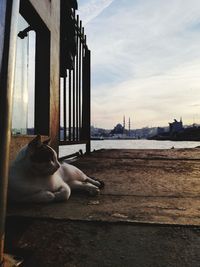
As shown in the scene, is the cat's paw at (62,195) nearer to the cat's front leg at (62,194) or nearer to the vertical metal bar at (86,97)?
the cat's front leg at (62,194)

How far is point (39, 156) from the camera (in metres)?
2.42

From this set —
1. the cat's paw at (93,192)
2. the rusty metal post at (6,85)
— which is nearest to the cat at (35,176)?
the cat's paw at (93,192)

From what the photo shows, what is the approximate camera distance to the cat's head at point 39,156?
95.1 inches

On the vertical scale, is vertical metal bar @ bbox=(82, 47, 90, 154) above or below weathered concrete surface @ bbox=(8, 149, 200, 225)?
above

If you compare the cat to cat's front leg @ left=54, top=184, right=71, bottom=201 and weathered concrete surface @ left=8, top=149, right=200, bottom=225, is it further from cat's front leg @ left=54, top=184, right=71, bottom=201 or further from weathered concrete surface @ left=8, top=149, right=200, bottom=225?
weathered concrete surface @ left=8, top=149, right=200, bottom=225

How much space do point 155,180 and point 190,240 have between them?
204cm

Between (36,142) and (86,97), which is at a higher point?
(86,97)

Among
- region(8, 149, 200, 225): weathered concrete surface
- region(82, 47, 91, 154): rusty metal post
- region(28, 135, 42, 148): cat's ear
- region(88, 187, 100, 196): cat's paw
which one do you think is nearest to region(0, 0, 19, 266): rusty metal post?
region(8, 149, 200, 225): weathered concrete surface

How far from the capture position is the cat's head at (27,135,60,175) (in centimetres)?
242

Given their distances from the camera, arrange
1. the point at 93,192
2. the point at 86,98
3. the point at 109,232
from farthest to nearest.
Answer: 1. the point at 86,98
2. the point at 93,192
3. the point at 109,232

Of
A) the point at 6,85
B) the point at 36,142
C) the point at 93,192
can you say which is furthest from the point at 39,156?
the point at 6,85

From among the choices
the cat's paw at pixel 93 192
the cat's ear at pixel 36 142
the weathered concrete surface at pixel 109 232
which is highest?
the cat's ear at pixel 36 142

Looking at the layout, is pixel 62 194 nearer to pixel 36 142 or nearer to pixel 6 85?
pixel 36 142

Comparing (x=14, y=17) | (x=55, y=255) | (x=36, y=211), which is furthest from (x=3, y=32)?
(x=36, y=211)
